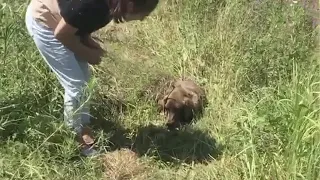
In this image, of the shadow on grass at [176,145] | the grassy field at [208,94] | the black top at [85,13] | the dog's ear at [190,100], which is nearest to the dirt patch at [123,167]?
the grassy field at [208,94]

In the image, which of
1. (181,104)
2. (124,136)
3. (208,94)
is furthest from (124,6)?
(208,94)

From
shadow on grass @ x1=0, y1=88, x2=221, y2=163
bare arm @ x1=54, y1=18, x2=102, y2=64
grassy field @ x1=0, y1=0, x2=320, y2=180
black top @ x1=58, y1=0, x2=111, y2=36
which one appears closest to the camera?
black top @ x1=58, y1=0, x2=111, y2=36

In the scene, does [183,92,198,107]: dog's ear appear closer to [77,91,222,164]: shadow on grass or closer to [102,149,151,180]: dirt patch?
[77,91,222,164]: shadow on grass

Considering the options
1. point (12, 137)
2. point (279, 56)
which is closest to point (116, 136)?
point (12, 137)

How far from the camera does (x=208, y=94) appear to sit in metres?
4.60

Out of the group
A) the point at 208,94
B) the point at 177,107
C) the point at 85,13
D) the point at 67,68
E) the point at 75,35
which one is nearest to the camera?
the point at 85,13

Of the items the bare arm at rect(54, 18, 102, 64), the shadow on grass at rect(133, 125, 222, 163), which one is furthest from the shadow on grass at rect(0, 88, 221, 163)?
the bare arm at rect(54, 18, 102, 64)

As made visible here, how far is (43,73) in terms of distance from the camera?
414cm

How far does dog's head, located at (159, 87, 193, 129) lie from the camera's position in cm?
439

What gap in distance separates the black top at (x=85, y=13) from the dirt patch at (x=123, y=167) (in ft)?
3.16

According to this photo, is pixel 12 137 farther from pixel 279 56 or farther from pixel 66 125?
pixel 279 56

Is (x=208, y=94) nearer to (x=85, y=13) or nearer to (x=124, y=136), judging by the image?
(x=124, y=136)

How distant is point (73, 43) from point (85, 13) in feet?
1.03

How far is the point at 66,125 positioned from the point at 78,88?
0.25 m
